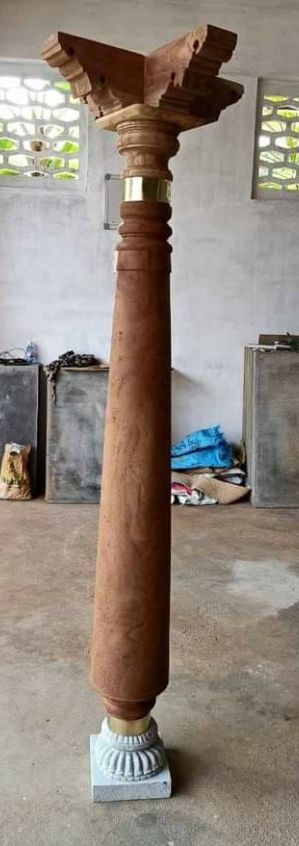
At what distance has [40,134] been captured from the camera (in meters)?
5.61

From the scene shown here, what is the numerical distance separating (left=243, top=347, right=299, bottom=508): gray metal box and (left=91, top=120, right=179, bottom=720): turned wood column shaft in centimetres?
337

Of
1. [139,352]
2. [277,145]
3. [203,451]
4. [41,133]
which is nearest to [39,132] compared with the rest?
[41,133]

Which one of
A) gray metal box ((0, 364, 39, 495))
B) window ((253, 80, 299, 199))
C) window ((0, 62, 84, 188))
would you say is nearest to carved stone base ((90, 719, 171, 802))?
gray metal box ((0, 364, 39, 495))

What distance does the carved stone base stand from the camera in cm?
212

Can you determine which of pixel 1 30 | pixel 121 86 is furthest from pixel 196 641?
pixel 1 30

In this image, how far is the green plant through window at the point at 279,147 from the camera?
5707mm

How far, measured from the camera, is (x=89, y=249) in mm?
5645

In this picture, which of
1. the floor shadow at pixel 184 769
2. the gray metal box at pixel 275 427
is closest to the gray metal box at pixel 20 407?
the gray metal box at pixel 275 427

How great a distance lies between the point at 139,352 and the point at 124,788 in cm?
121

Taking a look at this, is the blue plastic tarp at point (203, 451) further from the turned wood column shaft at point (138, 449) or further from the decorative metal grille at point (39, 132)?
the turned wood column shaft at point (138, 449)

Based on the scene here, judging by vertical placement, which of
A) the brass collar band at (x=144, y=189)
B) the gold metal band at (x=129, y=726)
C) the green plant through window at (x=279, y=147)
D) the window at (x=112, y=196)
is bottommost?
the gold metal band at (x=129, y=726)

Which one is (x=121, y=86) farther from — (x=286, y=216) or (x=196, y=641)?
(x=286, y=216)

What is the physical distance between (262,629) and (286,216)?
136 inches

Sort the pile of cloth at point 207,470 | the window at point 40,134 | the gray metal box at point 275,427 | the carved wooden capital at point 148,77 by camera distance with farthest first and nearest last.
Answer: the window at point 40,134 → the pile of cloth at point 207,470 → the gray metal box at point 275,427 → the carved wooden capital at point 148,77
